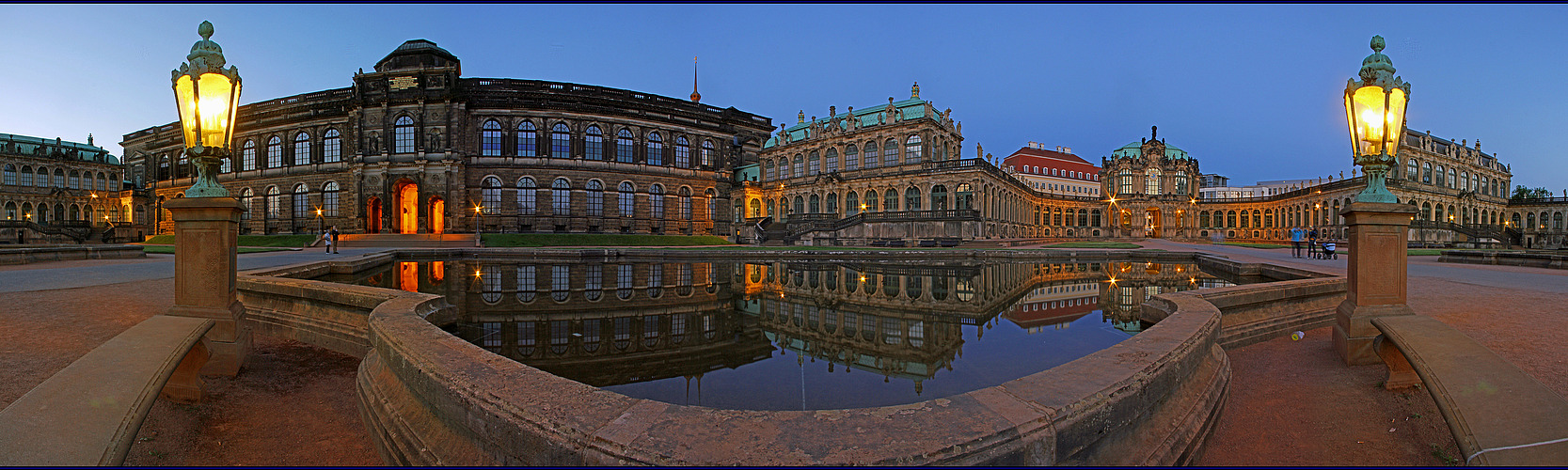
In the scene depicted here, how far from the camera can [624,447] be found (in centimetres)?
234

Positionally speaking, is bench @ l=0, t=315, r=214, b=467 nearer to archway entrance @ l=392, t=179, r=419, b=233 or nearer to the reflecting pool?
the reflecting pool

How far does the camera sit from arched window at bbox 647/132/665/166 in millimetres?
50344

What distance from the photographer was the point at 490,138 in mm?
46219

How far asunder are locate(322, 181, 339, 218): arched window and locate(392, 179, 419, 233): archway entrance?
178 inches

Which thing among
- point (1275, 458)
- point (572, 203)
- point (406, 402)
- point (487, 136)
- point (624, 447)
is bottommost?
point (1275, 458)

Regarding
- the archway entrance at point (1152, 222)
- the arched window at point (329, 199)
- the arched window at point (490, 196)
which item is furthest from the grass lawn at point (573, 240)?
the archway entrance at point (1152, 222)

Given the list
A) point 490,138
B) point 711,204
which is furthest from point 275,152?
point 711,204

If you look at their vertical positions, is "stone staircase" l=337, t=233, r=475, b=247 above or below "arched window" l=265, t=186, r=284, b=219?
below

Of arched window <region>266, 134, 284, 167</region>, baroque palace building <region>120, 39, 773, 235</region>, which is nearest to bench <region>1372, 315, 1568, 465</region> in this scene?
baroque palace building <region>120, 39, 773, 235</region>

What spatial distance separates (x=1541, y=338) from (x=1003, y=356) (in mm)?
4879

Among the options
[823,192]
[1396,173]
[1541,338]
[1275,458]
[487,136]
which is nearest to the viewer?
[1275,458]

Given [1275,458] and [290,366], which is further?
[290,366]

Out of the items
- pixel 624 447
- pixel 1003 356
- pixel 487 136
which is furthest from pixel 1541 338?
pixel 487 136

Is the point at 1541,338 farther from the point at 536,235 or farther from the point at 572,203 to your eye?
the point at 572,203
